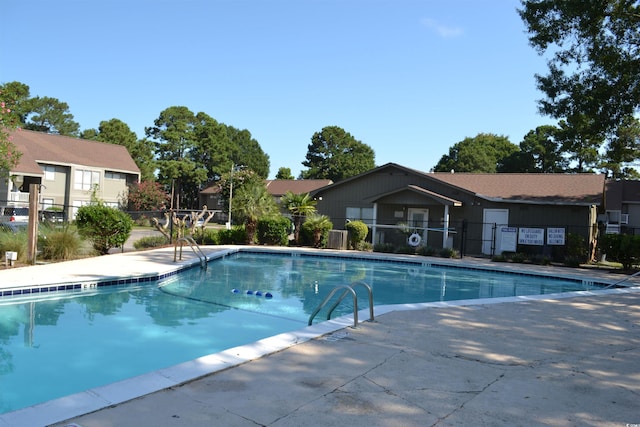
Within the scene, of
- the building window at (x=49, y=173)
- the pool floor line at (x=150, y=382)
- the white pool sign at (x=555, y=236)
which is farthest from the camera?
the building window at (x=49, y=173)

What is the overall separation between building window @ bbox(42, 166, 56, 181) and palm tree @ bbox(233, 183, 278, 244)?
64.1 ft

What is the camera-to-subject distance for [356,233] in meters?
21.3

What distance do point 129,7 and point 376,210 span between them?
13362mm

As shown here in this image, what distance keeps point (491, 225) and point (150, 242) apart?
1439cm

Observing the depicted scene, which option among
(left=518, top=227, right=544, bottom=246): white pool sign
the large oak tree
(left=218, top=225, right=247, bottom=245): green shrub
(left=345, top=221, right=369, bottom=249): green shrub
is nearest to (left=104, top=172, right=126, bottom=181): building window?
(left=218, top=225, right=247, bottom=245): green shrub

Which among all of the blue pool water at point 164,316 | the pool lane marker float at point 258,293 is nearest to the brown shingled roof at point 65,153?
the blue pool water at point 164,316

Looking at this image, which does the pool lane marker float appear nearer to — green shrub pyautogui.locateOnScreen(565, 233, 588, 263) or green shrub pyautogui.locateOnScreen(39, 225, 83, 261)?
green shrub pyautogui.locateOnScreen(39, 225, 83, 261)

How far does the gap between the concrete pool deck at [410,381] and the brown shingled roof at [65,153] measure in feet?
98.6

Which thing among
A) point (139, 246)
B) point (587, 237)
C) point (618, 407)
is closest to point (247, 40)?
point (139, 246)

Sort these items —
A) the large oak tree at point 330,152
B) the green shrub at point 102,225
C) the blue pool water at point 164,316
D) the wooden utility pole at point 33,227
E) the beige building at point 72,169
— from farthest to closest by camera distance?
the large oak tree at point 330,152, the beige building at point 72,169, the green shrub at point 102,225, the wooden utility pole at point 33,227, the blue pool water at point 164,316

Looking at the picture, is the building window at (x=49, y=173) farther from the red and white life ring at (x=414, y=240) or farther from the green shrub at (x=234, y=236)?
the red and white life ring at (x=414, y=240)

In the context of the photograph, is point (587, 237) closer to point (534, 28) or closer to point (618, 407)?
point (534, 28)

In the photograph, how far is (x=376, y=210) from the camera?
22859 mm

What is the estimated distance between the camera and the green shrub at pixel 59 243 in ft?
41.8
